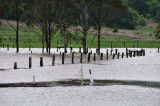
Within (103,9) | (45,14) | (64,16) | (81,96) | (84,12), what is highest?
(103,9)

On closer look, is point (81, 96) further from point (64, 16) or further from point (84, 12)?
point (64, 16)

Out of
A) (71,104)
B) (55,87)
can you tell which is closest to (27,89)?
(55,87)

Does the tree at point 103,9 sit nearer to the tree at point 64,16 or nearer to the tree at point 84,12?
the tree at point 84,12

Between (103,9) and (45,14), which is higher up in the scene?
(103,9)

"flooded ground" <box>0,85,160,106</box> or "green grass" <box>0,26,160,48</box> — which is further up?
"green grass" <box>0,26,160,48</box>

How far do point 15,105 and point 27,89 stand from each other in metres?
6.05

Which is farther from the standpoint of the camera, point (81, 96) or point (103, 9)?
point (103, 9)

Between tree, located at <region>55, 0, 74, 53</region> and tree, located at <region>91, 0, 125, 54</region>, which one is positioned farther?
tree, located at <region>91, 0, 125, 54</region>

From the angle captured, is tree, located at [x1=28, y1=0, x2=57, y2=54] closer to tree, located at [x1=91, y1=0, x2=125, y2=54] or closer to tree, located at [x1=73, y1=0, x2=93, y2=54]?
tree, located at [x1=73, y1=0, x2=93, y2=54]

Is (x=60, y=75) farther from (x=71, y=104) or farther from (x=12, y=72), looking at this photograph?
(x=71, y=104)

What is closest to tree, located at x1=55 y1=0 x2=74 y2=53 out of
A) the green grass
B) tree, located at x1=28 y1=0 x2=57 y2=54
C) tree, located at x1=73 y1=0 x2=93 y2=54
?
tree, located at x1=28 y1=0 x2=57 y2=54

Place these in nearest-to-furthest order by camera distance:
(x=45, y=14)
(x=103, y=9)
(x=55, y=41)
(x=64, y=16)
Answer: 1. (x=45, y=14)
2. (x=64, y=16)
3. (x=103, y=9)
4. (x=55, y=41)

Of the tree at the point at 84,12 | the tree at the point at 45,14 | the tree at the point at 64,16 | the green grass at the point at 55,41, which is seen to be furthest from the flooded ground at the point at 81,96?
the green grass at the point at 55,41

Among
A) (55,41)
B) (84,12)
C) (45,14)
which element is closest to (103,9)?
(84,12)
